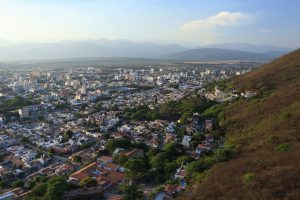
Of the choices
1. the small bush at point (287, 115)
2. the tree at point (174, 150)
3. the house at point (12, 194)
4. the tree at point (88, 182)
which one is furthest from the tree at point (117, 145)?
the small bush at point (287, 115)

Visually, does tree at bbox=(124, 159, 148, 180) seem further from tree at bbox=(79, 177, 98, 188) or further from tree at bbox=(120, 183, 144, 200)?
tree at bbox=(120, 183, 144, 200)

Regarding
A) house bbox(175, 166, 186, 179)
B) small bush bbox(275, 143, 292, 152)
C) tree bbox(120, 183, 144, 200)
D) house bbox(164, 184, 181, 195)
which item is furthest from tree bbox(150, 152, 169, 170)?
small bush bbox(275, 143, 292, 152)

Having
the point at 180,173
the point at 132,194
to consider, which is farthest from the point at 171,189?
the point at 180,173

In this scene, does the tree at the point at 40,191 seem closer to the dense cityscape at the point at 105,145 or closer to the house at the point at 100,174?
the dense cityscape at the point at 105,145

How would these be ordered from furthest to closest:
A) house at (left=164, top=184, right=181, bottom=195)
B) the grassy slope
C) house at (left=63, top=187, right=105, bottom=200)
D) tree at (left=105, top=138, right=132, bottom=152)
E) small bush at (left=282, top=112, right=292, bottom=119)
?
tree at (left=105, top=138, right=132, bottom=152)
small bush at (left=282, top=112, right=292, bottom=119)
house at (left=63, top=187, right=105, bottom=200)
house at (left=164, top=184, right=181, bottom=195)
the grassy slope

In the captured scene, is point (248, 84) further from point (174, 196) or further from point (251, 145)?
point (174, 196)

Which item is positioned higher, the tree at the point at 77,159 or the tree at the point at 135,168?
the tree at the point at 135,168

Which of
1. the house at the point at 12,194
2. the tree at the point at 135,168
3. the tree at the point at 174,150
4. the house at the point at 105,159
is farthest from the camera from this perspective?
the house at the point at 105,159

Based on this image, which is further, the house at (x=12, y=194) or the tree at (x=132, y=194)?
the house at (x=12, y=194)
